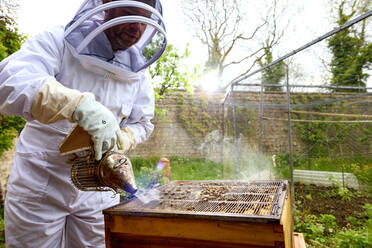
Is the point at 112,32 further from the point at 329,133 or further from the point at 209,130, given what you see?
the point at 329,133

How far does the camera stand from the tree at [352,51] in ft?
19.9

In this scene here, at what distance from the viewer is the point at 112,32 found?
158 centimetres

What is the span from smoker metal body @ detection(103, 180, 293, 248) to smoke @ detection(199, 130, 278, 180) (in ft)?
13.6

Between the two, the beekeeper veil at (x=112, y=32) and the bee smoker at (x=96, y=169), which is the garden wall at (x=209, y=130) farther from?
the bee smoker at (x=96, y=169)

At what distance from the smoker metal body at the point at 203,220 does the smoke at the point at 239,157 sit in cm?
416

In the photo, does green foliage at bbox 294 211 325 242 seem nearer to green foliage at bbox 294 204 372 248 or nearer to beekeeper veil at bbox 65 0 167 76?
green foliage at bbox 294 204 372 248

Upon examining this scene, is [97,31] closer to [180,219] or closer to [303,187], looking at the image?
[180,219]

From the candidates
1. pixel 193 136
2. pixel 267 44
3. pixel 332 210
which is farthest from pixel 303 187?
pixel 267 44

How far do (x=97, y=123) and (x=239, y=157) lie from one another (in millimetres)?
6515


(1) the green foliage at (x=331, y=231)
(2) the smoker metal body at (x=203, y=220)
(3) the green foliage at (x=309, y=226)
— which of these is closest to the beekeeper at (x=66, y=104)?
(2) the smoker metal body at (x=203, y=220)

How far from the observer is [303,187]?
5492 mm

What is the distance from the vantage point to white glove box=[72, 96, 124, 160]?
1.23 metres

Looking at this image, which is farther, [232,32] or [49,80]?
[232,32]

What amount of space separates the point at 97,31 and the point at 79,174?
2.67 feet
